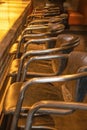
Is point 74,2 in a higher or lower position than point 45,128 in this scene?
lower

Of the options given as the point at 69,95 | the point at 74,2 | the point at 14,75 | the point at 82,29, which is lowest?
the point at 82,29

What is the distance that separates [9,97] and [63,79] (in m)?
0.39

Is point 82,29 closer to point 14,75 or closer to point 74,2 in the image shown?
point 74,2

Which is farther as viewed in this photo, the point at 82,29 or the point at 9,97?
the point at 82,29

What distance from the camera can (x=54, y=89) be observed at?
6.04 ft

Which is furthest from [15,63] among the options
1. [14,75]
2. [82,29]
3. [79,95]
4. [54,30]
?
[82,29]

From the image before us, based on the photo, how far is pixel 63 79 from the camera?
1.36 meters

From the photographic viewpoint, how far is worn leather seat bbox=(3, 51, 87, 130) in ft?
4.42

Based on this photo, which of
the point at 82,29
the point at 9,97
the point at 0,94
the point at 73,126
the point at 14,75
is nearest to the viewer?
the point at 9,97

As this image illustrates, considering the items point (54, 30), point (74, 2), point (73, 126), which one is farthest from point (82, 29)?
point (73, 126)

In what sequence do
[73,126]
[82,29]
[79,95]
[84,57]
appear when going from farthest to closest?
[82,29] < [73,126] < [84,57] < [79,95]

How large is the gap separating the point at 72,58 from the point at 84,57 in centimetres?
12

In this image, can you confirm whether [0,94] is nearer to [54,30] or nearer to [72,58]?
[54,30]

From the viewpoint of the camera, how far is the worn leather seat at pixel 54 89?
1.35 m
